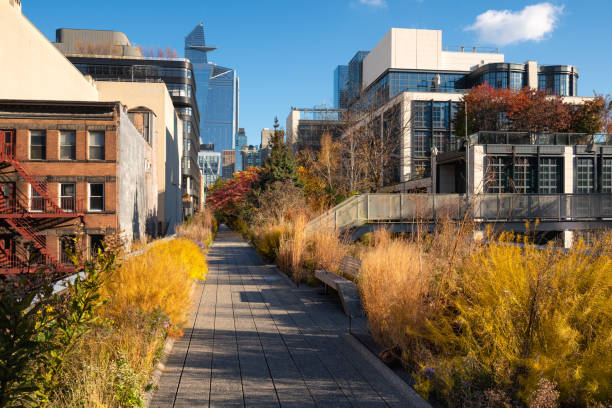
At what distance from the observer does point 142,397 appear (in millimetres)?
4223

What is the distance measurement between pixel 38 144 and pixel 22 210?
11.7ft

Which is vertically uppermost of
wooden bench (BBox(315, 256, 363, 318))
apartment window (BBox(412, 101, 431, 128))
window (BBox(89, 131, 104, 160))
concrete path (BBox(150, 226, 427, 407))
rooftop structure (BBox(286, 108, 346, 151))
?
rooftop structure (BBox(286, 108, 346, 151))

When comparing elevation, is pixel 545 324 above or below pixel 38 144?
below

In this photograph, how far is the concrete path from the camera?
14.7 ft

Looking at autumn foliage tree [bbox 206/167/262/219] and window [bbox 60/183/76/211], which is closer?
window [bbox 60/183/76/211]

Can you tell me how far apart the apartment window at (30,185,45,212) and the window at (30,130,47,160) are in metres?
1.73

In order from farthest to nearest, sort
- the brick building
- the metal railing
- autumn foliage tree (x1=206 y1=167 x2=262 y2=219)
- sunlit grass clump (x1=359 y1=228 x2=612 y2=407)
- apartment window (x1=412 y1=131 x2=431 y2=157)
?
apartment window (x1=412 y1=131 x2=431 y2=157)
autumn foliage tree (x1=206 y1=167 x2=262 y2=219)
the brick building
the metal railing
sunlit grass clump (x1=359 y1=228 x2=612 y2=407)

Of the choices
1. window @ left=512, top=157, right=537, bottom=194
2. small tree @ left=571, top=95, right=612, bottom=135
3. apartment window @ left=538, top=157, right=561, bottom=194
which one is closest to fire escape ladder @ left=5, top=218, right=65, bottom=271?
window @ left=512, top=157, right=537, bottom=194

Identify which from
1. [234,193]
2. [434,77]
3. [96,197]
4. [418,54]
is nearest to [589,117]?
[434,77]

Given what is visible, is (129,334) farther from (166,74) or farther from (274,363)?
(166,74)

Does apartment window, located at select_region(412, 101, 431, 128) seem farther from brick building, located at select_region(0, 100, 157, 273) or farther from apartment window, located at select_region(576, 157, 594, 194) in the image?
brick building, located at select_region(0, 100, 157, 273)

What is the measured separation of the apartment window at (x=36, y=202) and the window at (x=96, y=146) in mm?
3244

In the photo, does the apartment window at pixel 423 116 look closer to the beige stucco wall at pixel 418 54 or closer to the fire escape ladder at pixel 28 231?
the beige stucco wall at pixel 418 54

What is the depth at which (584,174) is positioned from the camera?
30.6 metres
